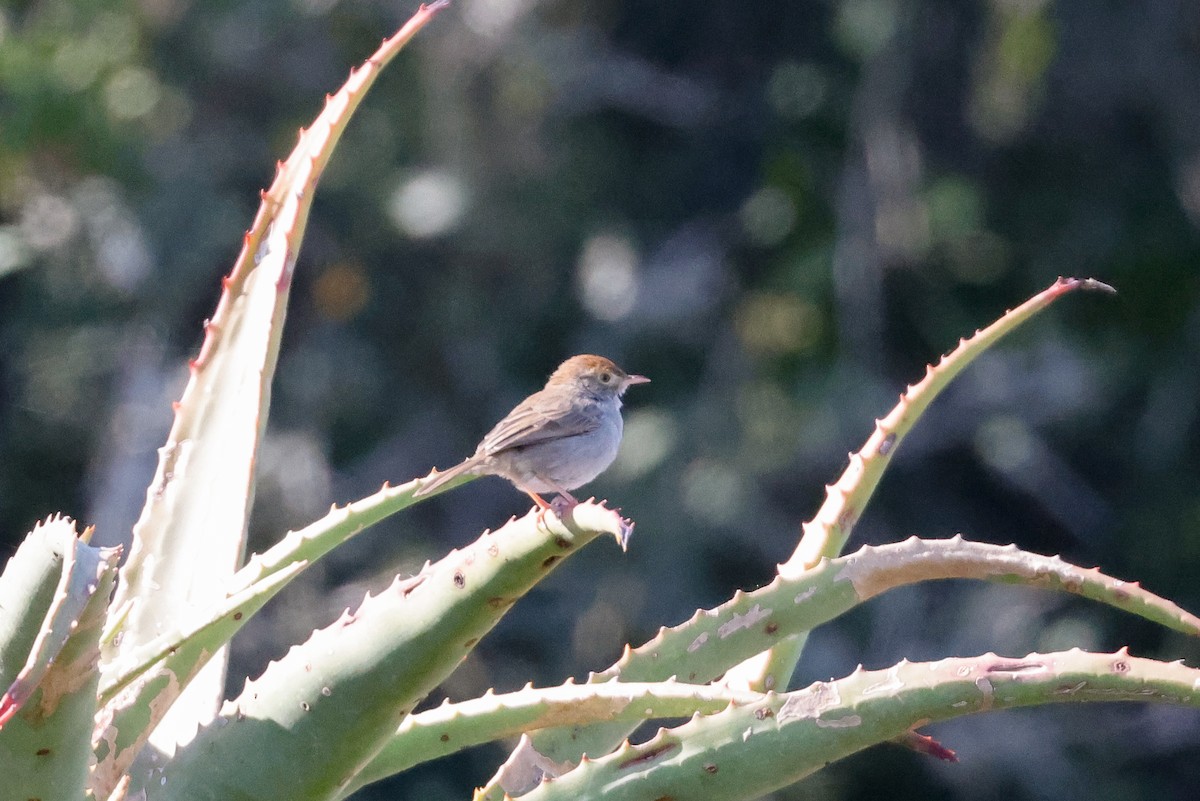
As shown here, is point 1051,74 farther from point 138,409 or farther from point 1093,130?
point 138,409

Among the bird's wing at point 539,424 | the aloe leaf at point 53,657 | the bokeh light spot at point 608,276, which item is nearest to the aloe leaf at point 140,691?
the aloe leaf at point 53,657

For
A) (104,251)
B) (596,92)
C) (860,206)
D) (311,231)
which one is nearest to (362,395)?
(311,231)

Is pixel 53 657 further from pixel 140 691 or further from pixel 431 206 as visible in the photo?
pixel 431 206

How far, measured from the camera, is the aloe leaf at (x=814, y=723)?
195 cm

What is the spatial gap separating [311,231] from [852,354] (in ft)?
11.7

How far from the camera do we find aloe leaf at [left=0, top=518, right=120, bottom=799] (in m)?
1.61

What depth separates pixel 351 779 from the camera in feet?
6.85

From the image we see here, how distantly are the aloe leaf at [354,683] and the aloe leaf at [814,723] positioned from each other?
0.19m

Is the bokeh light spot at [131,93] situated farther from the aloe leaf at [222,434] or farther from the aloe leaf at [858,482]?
the aloe leaf at [858,482]

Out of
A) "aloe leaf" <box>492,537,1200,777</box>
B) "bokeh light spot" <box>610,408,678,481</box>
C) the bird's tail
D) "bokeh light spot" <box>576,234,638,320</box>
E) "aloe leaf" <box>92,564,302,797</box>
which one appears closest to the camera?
"aloe leaf" <box>92,564,302,797</box>

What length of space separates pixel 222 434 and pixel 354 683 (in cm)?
68

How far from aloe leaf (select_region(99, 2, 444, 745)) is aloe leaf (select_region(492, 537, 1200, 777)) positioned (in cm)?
65

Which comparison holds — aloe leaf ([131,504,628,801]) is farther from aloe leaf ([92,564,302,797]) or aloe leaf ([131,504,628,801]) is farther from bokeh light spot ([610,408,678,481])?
bokeh light spot ([610,408,678,481])

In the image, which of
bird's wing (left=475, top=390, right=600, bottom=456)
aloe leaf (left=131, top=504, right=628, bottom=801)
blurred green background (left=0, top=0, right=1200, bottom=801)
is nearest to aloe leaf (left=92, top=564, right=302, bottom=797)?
aloe leaf (left=131, top=504, right=628, bottom=801)
